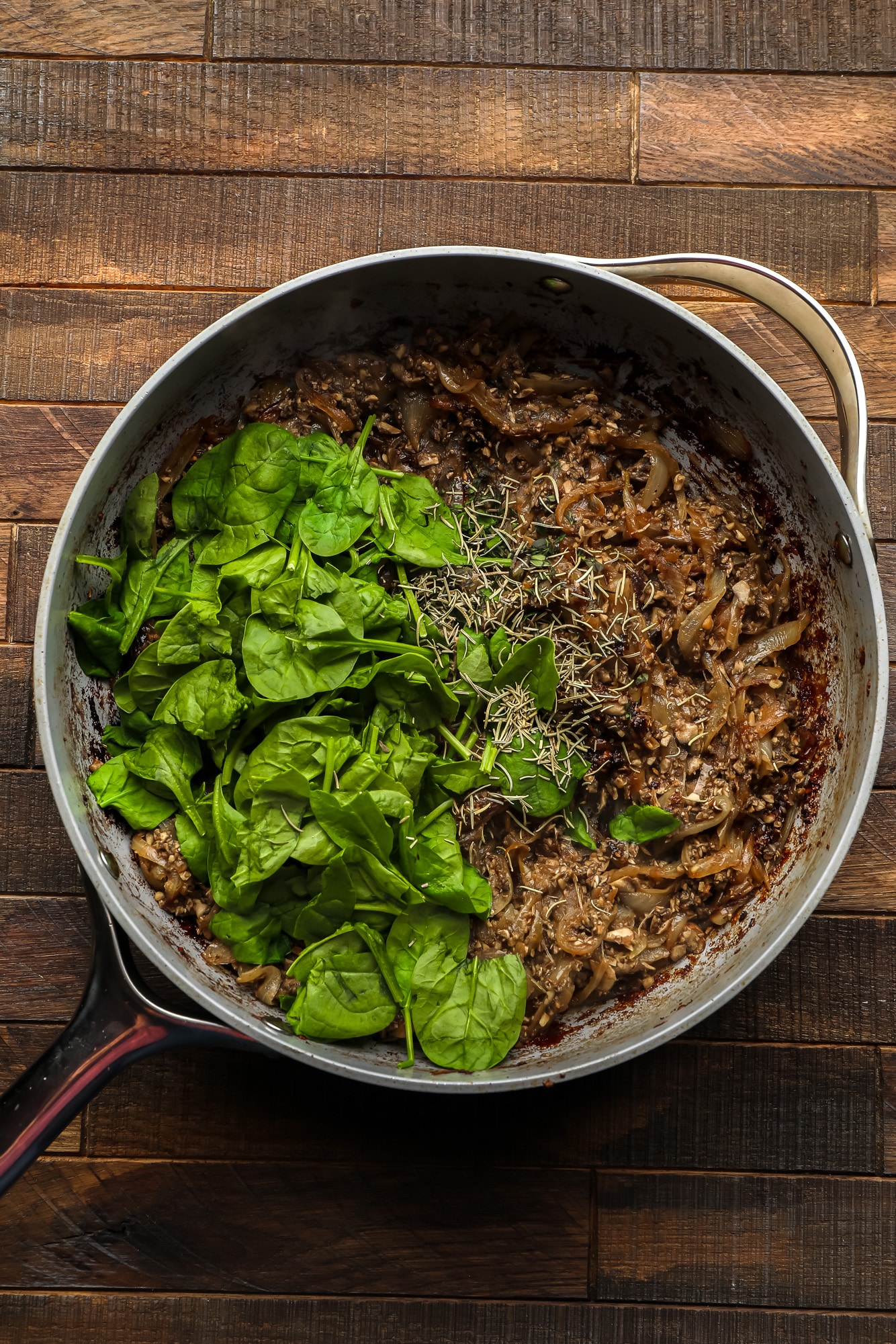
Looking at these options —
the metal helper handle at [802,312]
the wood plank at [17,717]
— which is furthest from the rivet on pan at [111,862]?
the metal helper handle at [802,312]

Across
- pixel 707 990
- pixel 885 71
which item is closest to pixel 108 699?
pixel 707 990

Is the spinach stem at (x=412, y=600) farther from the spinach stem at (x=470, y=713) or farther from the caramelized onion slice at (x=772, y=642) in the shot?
the caramelized onion slice at (x=772, y=642)

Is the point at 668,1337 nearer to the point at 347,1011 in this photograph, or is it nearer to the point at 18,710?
the point at 347,1011

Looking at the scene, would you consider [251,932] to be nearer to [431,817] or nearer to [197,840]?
[197,840]

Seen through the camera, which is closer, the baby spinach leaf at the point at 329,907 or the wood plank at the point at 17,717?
the baby spinach leaf at the point at 329,907

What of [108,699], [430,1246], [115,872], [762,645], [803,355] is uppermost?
[803,355]

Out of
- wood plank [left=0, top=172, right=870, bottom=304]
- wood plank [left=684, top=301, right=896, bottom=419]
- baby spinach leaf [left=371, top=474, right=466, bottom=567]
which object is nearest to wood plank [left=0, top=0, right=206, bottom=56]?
wood plank [left=0, top=172, right=870, bottom=304]

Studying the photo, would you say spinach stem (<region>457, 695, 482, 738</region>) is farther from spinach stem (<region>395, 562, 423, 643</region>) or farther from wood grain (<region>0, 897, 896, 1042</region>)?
wood grain (<region>0, 897, 896, 1042</region>)
